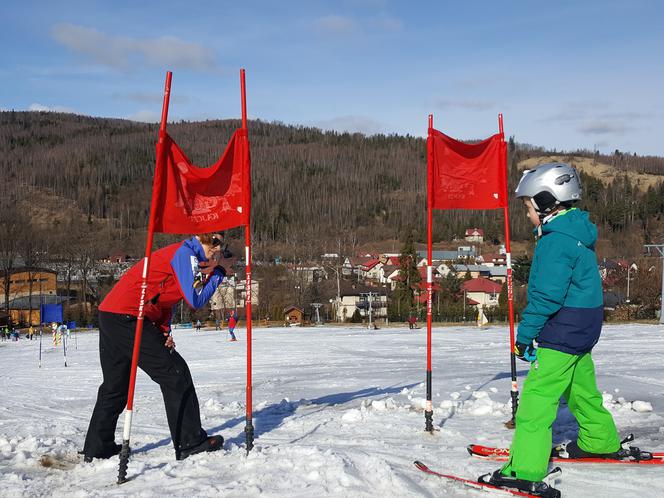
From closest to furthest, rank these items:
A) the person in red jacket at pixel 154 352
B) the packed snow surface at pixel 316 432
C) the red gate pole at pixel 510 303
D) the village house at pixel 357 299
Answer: the packed snow surface at pixel 316 432, the person in red jacket at pixel 154 352, the red gate pole at pixel 510 303, the village house at pixel 357 299

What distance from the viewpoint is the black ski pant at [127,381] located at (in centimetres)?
602

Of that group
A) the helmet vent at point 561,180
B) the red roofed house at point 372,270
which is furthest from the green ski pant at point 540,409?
the red roofed house at point 372,270

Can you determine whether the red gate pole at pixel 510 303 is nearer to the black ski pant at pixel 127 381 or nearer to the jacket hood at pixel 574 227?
the jacket hood at pixel 574 227

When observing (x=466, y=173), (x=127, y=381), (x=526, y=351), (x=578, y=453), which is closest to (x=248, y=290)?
(x=127, y=381)

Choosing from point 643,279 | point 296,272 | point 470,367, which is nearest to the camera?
point 470,367

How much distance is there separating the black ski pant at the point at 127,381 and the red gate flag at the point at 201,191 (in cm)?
100

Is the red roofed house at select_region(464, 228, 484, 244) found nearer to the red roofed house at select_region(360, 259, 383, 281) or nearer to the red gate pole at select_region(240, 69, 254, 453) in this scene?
the red roofed house at select_region(360, 259, 383, 281)

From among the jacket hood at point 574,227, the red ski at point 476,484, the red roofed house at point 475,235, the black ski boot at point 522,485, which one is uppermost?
the red roofed house at point 475,235

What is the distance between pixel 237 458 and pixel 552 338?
2.72 m

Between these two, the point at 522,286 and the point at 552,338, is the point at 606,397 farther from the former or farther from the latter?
the point at 522,286

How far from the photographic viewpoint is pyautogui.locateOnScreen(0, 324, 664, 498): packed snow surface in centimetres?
511

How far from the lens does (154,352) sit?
600 cm

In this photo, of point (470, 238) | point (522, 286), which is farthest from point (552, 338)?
point (470, 238)

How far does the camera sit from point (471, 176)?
769 cm
